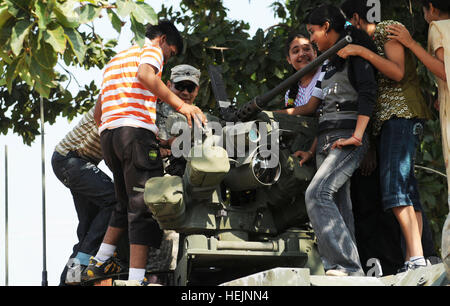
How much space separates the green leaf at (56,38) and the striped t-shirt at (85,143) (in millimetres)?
1882

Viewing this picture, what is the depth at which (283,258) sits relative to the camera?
5457 millimetres

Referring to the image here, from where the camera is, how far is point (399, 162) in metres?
5.28

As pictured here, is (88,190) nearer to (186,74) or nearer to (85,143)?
(85,143)

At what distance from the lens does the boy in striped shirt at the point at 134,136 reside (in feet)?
18.7

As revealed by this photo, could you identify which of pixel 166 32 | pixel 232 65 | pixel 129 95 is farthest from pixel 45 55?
pixel 232 65

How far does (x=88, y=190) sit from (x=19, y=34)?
1923 millimetres

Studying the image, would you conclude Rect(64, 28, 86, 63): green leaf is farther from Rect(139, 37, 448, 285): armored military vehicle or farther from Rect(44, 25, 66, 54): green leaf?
Rect(139, 37, 448, 285): armored military vehicle

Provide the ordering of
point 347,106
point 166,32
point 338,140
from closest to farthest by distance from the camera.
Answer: point 338,140
point 347,106
point 166,32

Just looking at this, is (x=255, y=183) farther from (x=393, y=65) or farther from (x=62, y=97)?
(x=62, y=97)

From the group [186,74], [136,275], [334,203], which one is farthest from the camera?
[186,74]

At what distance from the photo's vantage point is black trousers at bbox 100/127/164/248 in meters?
5.71

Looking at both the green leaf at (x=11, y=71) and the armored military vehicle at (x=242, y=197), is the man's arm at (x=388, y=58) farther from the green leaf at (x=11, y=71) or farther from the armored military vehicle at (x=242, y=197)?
the green leaf at (x=11, y=71)

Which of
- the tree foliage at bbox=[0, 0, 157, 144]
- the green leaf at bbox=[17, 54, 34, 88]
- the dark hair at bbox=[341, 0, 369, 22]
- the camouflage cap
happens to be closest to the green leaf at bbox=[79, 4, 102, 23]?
the tree foliage at bbox=[0, 0, 157, 144]
